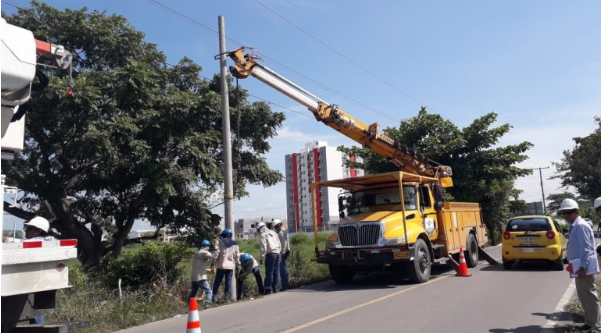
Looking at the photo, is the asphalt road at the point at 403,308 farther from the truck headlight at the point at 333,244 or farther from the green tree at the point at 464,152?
the green tree at the point at 464,152

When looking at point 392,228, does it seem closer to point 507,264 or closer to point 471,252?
point 507,264

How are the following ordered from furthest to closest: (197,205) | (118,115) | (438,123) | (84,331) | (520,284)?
(438,123) → (197,205) → (118,115) → (520,284) → (84,331)

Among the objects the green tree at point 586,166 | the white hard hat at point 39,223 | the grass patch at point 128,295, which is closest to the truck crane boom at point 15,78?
the white hard hat at point 39,223

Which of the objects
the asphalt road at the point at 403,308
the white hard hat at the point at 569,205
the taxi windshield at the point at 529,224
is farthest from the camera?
the taxi windshield at the point at 529,224

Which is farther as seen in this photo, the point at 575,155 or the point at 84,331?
the point at 575,155

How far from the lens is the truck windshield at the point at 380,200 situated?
42.6 feet

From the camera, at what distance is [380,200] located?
13.5m

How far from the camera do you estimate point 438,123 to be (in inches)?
1021

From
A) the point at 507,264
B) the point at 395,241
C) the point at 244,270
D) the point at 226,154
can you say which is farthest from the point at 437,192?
the point at 226,154

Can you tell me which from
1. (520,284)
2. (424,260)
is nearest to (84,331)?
(424,260)

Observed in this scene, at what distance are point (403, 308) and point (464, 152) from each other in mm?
18029

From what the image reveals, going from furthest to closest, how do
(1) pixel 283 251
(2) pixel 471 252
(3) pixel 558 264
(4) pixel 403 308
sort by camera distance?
(2) pixel 471 252
(3) pixel 558 264
(1) pixel 283 251
(4) pixel 403 308

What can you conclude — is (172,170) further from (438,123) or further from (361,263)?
(438,123)

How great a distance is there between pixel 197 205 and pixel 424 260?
992cm
